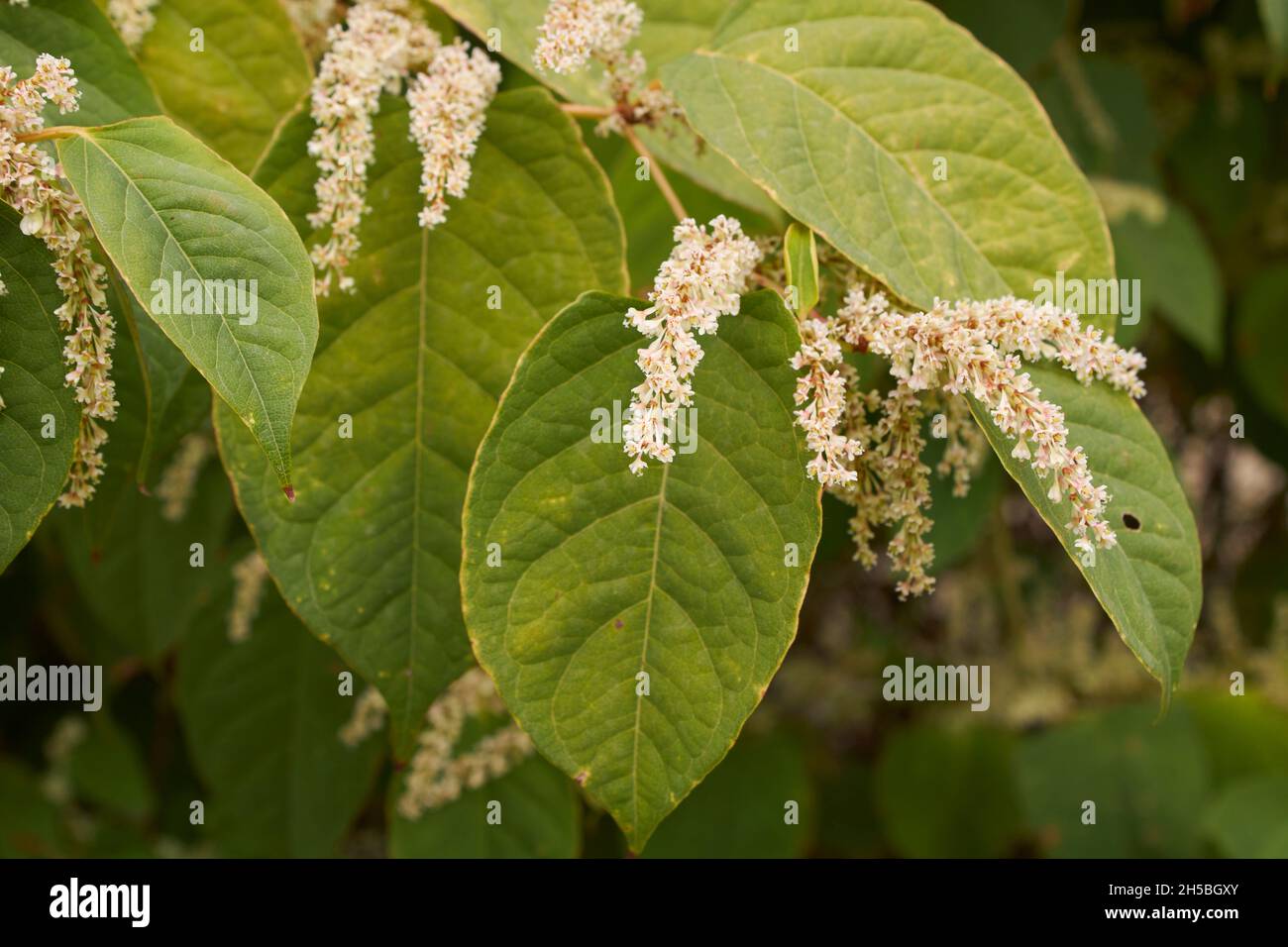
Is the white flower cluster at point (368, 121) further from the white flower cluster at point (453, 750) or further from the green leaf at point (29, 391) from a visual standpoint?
the white flower cluster at point (453, 750)

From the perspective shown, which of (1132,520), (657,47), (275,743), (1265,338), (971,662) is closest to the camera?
(1132,520)

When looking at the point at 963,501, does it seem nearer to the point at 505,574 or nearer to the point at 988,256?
the point at 988,256

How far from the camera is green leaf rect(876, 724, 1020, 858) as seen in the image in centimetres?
231

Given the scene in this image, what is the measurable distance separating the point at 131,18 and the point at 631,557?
0.75 m

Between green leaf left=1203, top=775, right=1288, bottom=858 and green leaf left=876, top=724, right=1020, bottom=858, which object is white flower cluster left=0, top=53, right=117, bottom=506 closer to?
green leaf left=1203, top=775, right=1288, bottom=858

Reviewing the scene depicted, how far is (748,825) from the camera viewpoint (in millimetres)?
2070

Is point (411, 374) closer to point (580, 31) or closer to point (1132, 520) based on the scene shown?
point (580, 31)

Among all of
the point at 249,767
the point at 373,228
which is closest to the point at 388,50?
the point at 373,228

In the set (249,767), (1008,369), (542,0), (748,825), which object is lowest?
(748,825)

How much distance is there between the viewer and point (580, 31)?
2.96ft


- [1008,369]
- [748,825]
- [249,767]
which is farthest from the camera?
[748,825]

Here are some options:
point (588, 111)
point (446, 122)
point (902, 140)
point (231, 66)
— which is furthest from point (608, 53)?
point (231, 66)

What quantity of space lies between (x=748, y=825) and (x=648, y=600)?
1379mm

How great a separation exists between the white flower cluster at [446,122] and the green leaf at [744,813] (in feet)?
4.51
